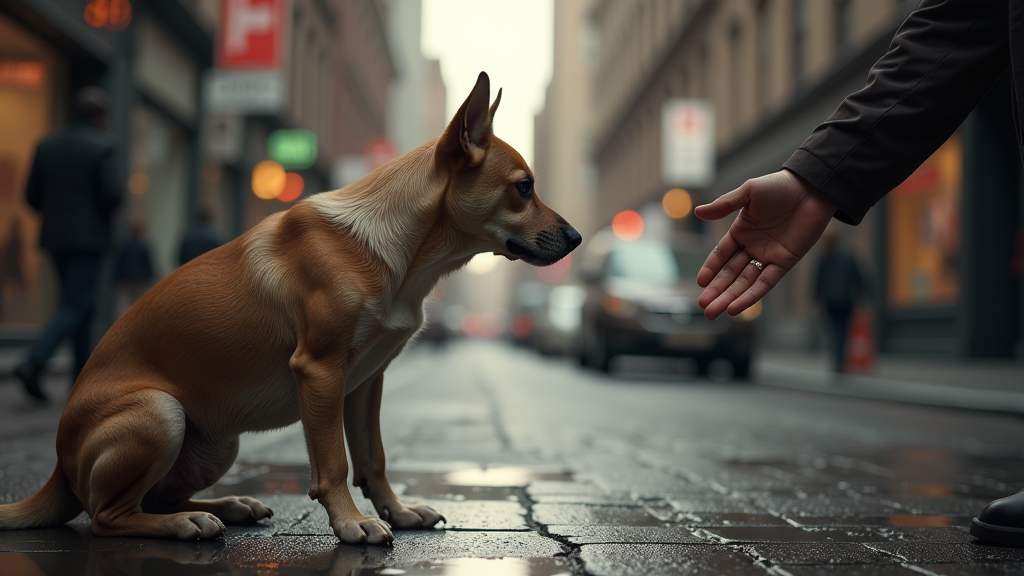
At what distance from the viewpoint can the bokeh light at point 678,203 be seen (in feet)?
99.6

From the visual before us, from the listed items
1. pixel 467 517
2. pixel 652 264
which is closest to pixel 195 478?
pixel 467 517

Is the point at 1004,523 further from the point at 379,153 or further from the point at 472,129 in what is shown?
the point at 379,153

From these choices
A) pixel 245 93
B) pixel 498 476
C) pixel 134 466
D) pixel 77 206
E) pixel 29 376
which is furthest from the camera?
pixel 245 93

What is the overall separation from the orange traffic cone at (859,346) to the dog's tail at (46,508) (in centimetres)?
1335

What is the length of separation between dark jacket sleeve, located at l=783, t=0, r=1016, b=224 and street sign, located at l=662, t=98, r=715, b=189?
24612mm

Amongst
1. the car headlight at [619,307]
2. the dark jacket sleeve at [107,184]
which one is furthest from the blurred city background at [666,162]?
the dark jacket sleeve at [107,184]

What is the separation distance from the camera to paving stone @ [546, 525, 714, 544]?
2.94 meters

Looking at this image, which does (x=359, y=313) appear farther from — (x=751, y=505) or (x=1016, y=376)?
(x=1016, y=376)

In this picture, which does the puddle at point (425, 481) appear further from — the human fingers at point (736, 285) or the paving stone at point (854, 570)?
the paving stone at point (854, 570)

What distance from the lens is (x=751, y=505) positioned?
3799mm

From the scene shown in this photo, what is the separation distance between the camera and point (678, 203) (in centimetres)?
3088

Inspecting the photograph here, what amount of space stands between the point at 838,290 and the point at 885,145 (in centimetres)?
1103

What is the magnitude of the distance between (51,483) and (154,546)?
1.55 feet

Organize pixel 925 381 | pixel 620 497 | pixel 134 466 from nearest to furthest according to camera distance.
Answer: pixel 134 466 → pixel 620 497 → pixel 925 381
